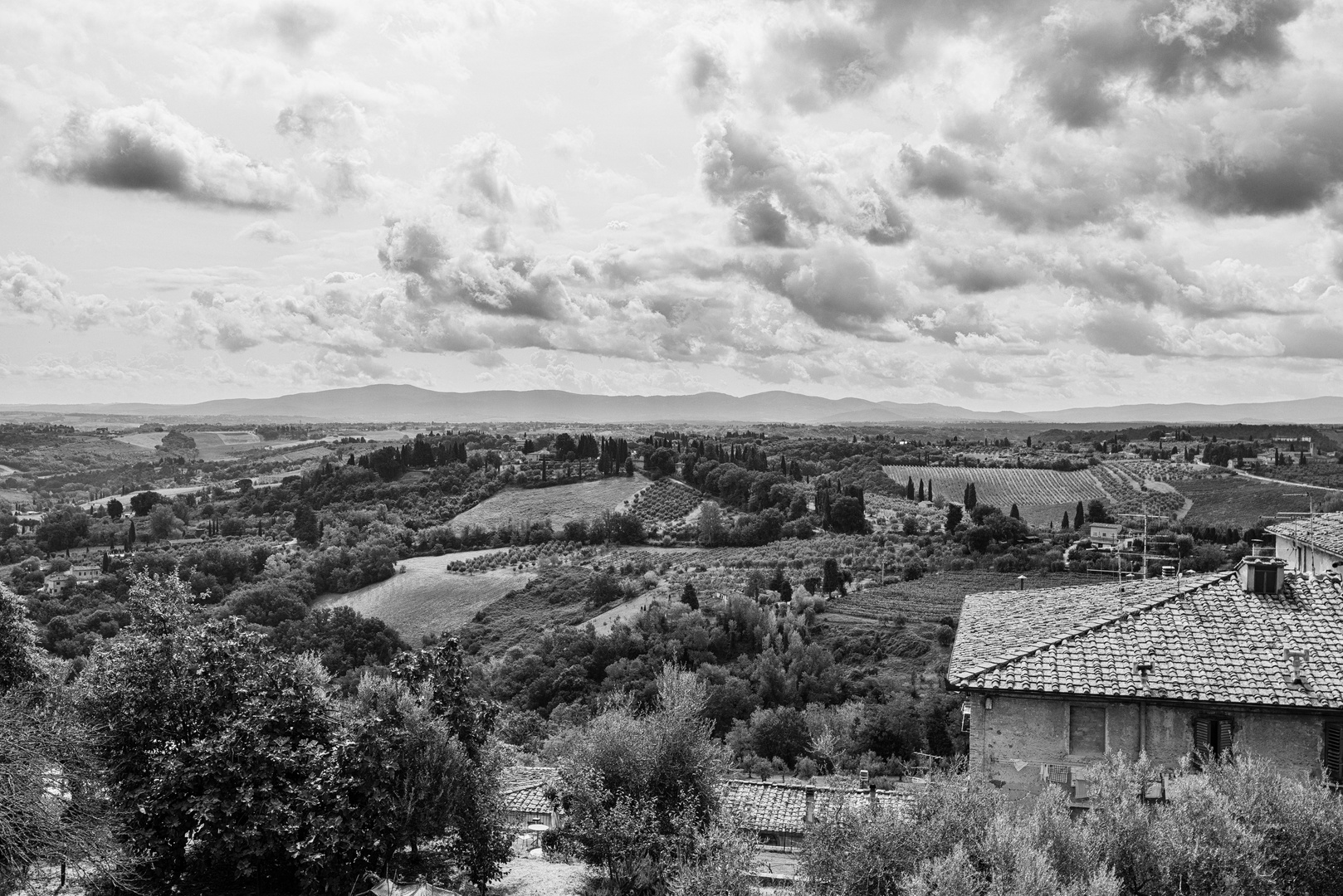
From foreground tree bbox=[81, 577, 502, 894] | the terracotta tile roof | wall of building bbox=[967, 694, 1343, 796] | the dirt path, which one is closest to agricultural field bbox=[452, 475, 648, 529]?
the dirt path

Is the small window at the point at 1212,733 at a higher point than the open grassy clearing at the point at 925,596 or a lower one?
higher

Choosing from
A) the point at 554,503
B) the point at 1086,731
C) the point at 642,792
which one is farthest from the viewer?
the point at 554,503

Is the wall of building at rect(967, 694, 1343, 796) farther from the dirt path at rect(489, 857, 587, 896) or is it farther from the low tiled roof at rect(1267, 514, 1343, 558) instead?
the low tiled roof at rect(1267, 514, 1343, 558)

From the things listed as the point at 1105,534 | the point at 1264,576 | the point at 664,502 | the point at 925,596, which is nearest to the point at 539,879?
the point at 1264,576

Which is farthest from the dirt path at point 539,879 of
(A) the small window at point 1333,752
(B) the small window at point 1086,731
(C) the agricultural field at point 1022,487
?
(C) the agricultural field at point 1022,487

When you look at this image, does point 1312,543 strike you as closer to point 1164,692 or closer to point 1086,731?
point 1164,692

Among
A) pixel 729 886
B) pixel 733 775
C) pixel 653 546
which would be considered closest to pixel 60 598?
pixel 653 546

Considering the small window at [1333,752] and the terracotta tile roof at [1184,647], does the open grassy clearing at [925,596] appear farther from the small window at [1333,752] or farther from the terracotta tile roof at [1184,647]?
the small window at [1333,752]

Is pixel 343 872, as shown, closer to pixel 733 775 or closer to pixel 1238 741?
pixel 1238 741
